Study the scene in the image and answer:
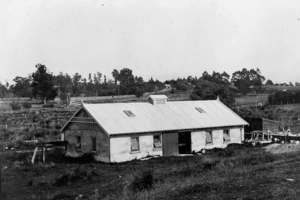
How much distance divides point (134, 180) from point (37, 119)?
136 ft

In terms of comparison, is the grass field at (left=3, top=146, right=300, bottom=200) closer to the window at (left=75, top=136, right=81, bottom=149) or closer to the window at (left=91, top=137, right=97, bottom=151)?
the window at (left=91, top=137, right=97, bottom=151)

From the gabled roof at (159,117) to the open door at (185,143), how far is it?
918mm

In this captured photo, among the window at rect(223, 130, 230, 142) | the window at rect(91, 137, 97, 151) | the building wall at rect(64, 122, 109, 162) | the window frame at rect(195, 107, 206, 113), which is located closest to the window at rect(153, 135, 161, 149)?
the building wall at rect(64, 122, 109, 162)

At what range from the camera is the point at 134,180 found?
15.3 metres

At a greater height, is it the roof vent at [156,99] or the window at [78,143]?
the roof vent at [156,99]

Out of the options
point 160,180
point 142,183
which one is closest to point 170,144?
point 160,180

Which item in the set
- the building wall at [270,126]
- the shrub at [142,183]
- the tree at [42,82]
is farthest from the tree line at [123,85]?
the shrub at [142,183]

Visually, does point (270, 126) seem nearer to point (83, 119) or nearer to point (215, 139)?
point (215, 139)

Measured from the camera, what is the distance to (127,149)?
2595 cm

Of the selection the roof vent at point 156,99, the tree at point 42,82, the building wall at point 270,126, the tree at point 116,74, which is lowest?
the building wall at point 270,126

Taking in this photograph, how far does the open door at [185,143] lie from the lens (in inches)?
1164

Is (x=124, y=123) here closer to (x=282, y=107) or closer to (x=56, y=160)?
(x=56, y=160)

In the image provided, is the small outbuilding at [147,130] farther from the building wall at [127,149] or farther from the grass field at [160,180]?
the grass field at [160,180]

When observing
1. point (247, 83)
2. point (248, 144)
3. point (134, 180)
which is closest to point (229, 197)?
point (134, 180)
